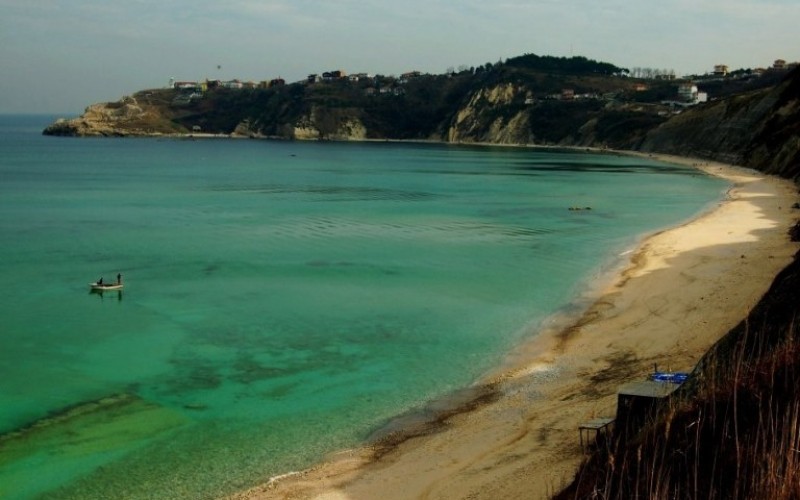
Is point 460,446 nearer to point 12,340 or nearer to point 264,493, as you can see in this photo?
point 264,493

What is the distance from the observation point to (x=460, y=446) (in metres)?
14.1

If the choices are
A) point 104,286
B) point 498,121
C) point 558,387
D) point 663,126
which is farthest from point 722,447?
point 498,121

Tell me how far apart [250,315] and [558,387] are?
12913 millimetres

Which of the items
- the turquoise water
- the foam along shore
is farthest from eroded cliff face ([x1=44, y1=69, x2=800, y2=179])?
the foam along shore

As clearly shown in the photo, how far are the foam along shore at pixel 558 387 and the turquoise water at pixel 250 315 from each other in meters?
1.19

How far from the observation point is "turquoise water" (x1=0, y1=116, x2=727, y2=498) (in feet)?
49.8

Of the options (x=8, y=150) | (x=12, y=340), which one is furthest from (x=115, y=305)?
(x=8, y=150)

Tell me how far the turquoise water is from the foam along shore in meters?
1.19

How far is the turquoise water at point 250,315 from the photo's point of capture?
15180 millimetres

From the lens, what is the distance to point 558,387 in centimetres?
1727

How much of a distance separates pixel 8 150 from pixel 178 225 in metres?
120

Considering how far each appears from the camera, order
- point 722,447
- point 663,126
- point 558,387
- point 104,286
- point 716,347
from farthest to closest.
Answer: point 663,126
point 104,286
point 558,387
point 716,347
point 722,447

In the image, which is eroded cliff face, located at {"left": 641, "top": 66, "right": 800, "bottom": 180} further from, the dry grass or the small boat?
the dry grass

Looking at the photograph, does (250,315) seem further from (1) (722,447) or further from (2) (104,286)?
(1) (722,447)
